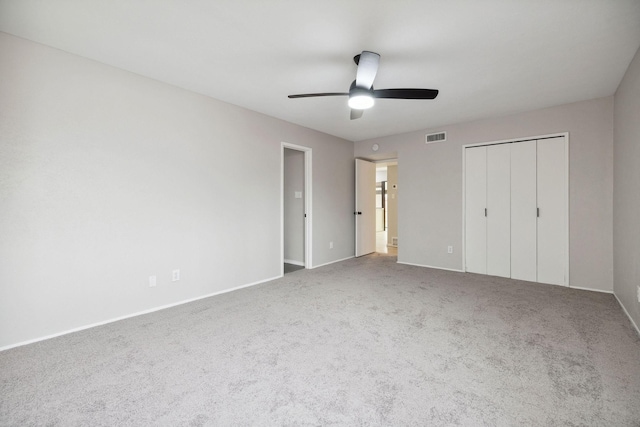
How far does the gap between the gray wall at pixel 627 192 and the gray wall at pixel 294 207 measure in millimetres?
4221

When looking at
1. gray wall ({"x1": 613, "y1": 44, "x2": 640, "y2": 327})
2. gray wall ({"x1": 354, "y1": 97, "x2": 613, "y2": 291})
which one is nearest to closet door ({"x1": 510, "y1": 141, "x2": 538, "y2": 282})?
gray wall ({"x1": 354, "y1": 97, "x2": 613, "y2": 291})

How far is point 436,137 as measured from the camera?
4.97m

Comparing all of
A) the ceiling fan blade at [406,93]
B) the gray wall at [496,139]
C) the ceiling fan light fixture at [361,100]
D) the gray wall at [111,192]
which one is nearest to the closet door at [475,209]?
the gray wall at [496,139]

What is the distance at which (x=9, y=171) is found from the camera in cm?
226

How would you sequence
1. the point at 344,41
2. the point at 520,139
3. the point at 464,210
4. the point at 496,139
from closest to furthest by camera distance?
1. the point at 344,41
2. the point at 520,139
3. the point at 496,139
4. the point at 464,210

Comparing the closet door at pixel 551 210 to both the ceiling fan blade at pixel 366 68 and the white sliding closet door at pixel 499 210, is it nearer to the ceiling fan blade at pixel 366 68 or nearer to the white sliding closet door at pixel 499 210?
the white sliding closet door at pixel 499 210

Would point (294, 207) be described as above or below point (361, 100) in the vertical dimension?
below

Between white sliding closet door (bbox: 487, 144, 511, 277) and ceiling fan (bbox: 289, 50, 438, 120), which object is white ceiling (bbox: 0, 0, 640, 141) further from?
white sliding closet door (bbox: 487, 144, 511, 277)

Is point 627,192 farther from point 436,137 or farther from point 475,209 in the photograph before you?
point 436,137

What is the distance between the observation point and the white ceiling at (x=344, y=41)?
1.97 metres

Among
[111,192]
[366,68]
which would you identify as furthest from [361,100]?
[111,192]

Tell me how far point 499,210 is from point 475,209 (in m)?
0.34

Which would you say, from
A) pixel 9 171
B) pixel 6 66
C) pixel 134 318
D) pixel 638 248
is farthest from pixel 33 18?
pixel 638 248

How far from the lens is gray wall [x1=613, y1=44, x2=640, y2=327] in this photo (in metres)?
2.55
